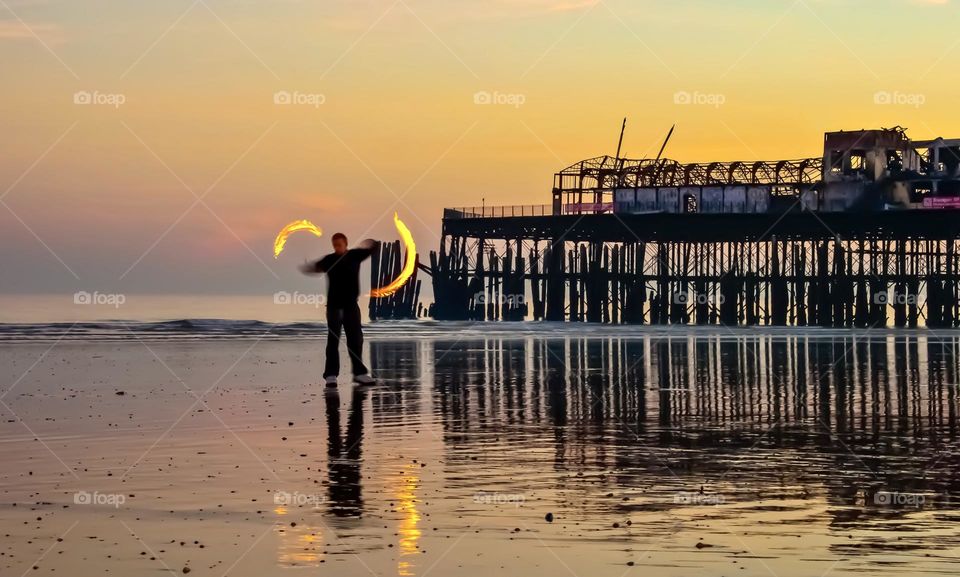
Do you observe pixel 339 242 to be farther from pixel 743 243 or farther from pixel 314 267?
pixel 743 243

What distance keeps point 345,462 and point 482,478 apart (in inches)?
66.7

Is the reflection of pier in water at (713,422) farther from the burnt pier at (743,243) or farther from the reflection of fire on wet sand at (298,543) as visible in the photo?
the burnt pier at (743,243)

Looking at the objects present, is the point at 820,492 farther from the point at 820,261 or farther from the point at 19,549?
the point at 820,261

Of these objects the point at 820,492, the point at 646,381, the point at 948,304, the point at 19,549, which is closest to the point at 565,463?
the point at 820,492

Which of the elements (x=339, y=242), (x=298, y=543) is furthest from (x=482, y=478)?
(x=339, y=242)

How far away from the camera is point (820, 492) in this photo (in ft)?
37.9

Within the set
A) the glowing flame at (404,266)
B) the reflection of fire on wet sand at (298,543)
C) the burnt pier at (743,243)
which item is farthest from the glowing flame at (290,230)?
the burnt pier at (743,243)

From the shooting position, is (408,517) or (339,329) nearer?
(408,517)

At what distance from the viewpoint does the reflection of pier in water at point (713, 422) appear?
1229 centimetres

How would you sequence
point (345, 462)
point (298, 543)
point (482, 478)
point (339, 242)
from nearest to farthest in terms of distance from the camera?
point (298, 543) < point (482, 478) < point (345, 462) < point (339, 242)

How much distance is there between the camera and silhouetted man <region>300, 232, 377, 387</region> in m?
21.9

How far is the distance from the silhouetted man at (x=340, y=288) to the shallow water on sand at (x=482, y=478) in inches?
34.7

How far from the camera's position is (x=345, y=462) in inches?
534

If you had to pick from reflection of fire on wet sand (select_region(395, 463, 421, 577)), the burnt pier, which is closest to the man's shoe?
reflection of fire on wet sand (select_region(395, 463, 421, 577))
